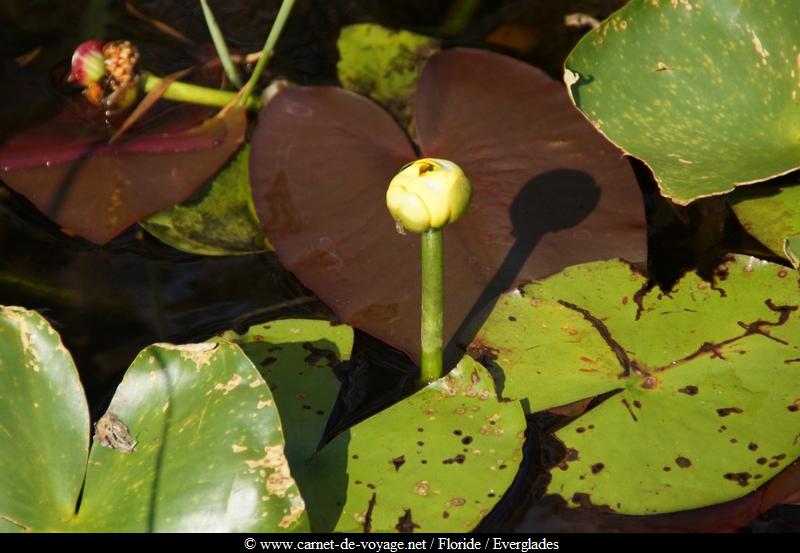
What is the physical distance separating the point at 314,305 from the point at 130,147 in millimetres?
496

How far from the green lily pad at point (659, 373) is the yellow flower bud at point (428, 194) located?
366 mm

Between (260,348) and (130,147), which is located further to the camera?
(130,147)

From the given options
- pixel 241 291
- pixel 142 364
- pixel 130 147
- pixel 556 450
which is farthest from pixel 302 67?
pixel 556 450

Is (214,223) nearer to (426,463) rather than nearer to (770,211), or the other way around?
(426,463)

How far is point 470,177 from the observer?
168cm

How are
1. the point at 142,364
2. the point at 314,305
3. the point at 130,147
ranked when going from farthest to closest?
the point at 130,147 < the point at 314,305 < the point at 142,364

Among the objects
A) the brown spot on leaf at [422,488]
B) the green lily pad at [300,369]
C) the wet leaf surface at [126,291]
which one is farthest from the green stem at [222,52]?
the brown spot on leaf at [422,488]

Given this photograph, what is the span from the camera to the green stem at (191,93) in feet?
6.11

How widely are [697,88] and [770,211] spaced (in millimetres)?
271

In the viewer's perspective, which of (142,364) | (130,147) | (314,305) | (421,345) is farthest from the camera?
(130,147)

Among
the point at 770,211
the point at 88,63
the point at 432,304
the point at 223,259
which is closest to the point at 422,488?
the point at 432,304

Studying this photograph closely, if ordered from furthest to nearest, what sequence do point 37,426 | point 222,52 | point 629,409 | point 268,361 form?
point 222,52 → point 268,361 → point 629,409 → point 37,426

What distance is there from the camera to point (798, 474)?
4.37 feet

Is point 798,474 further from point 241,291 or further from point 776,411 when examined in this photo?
point 241,291
